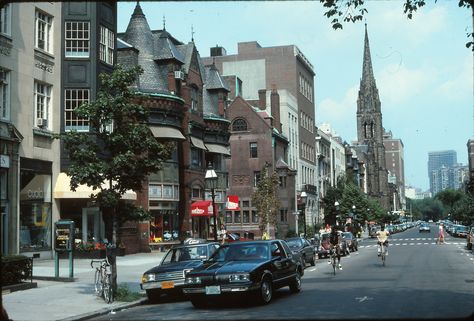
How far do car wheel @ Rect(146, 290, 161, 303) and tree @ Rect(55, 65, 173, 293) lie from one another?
1344 millimetres

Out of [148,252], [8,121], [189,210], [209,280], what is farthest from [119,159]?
[189,210]

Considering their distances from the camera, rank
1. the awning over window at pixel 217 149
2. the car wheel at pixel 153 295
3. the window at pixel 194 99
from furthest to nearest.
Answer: the awning over window at pixel 217 149 → the window at pixel 194 99 → the car wheel at pixel 153 295

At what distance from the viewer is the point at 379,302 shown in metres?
13.7

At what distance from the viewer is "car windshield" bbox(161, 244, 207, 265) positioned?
17.7 metres

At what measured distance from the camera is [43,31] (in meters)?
30.1

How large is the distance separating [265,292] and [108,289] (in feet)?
14.7

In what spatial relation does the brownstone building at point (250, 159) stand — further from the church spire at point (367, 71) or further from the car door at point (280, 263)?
the church spire at point (367, 71)

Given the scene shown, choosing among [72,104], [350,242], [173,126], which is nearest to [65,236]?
[72,104]

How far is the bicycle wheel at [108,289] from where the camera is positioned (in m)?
15.8

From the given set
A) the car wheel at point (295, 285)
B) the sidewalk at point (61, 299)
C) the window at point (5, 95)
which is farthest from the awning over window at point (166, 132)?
the car wheel at point (295, 285)

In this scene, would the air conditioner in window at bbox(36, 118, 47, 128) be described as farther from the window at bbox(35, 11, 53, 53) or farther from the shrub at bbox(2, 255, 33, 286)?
the shrub at bbox(2, 255, 33, 286)

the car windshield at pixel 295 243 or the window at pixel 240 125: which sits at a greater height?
the window at pixel 240 125

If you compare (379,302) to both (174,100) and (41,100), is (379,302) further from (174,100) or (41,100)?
(174,100)

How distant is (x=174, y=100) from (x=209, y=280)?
27.2m
